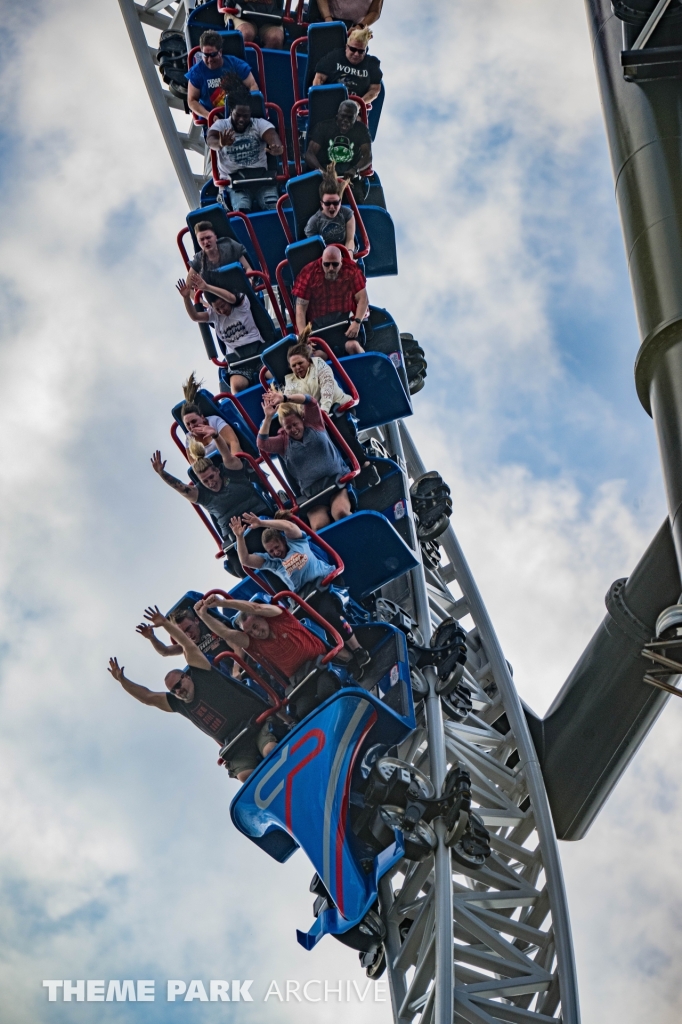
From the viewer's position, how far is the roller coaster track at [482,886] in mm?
8992

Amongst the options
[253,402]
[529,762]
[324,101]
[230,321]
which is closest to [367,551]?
[529,762]

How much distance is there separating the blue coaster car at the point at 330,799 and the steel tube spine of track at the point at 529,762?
4.34 feet

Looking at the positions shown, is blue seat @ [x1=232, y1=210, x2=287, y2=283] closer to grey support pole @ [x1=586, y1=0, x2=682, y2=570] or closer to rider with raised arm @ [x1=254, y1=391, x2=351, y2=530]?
rider with raised arm @ [x1=254, y1=391, x2=351, y2=530]

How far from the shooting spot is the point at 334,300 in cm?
1255

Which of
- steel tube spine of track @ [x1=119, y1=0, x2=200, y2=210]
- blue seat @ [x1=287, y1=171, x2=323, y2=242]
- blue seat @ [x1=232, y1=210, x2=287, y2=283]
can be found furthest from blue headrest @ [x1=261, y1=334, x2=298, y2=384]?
steel tube spine of track @ [x1=119, y1=0, x2=200, y2=210]

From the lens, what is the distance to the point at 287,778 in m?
9.44

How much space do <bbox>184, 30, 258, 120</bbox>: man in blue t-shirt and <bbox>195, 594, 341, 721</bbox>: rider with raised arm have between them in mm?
6184

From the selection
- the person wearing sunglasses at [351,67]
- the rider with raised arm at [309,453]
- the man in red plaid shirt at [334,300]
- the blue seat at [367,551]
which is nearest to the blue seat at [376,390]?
the man in red plaid shirt at [334,300]

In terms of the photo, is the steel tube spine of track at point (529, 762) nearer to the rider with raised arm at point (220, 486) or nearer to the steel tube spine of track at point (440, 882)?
the steel tube spine of track at point (440, 882)

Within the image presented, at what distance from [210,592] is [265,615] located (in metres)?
0.55

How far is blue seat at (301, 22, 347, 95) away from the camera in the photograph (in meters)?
13.5

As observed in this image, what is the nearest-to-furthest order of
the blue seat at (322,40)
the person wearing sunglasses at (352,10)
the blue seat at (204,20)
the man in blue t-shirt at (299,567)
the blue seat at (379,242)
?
the man in blue t-shirt at (299,567) < the blue seat at (322,40) < the person wearing sunglasses at (352,10) < the blue seat at (379,242) < the blue seat at (204,20)

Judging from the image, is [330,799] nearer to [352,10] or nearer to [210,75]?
[210,75]

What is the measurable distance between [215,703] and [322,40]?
6.89 m
